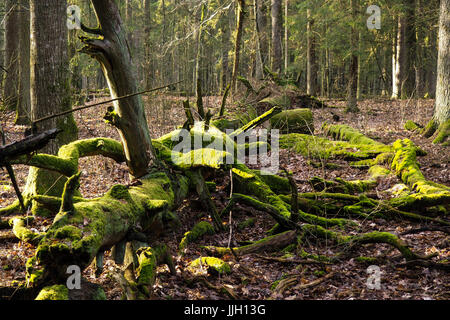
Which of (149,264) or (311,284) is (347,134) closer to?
(311,284)

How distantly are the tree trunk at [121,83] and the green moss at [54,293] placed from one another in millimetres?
2924

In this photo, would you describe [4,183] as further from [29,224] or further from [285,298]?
[285,298]

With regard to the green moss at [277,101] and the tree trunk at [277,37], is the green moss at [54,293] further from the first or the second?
the tree trunk at [277,37]

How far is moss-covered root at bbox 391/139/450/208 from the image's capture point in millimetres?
5949

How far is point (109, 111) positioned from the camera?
548 cm

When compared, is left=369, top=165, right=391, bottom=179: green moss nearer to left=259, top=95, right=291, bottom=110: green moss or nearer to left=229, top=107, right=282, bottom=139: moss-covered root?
left=229, top=107, right=282, bottom=139: moss-covered root

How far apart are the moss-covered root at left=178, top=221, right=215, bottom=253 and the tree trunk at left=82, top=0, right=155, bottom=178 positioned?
4.38 feet

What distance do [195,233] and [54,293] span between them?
2.81 metres

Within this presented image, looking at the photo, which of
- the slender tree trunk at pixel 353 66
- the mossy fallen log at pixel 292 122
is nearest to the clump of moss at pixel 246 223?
the mossy fallen log at pixel 292 122

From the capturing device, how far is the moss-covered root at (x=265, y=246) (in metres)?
5.16

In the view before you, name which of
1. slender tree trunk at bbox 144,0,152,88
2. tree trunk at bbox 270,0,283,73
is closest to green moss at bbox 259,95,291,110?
tree trunk at bbox 270,0,283,73

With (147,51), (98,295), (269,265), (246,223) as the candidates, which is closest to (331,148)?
(246,223)

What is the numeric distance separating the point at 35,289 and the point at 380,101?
19.8 m

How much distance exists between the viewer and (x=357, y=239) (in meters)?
5.14
